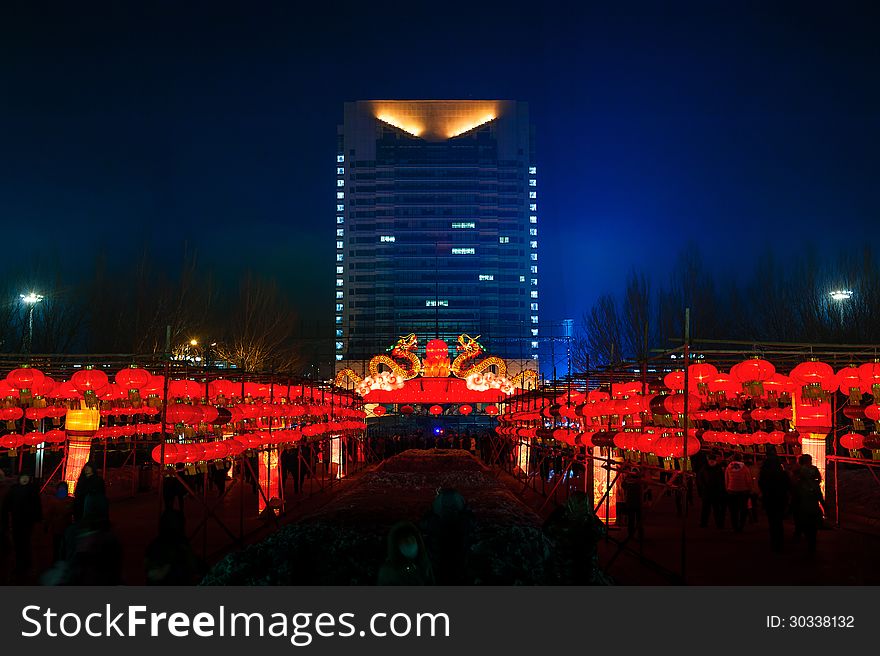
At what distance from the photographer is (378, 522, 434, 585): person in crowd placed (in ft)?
15.0

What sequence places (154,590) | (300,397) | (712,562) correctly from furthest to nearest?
(300,397)
(712,562)
(154,590)

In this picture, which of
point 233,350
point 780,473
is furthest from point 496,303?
point 780,473

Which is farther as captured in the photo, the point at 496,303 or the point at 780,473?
the point at 496,303

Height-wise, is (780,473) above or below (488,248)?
below

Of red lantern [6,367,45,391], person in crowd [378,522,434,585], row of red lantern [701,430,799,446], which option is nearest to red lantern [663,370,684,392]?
row of red lantern [701,430,799,446]

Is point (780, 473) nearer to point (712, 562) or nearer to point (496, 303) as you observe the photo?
point (712, 562)

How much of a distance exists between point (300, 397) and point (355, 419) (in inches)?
337

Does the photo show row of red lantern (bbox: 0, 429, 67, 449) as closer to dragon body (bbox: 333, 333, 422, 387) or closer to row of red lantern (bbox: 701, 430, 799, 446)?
dragon body (bbox: 333, 333, 422, 387)

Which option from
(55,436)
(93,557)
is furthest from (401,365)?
(93,557)

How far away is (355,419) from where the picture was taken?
2644cm

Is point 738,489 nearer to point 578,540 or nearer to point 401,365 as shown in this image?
point 578,540

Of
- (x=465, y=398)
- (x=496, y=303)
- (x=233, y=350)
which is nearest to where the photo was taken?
(x=465, y=398)

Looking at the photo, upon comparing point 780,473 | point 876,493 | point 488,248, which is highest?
point 488,248

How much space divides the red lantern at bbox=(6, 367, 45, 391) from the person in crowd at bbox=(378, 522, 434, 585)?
332 inches
